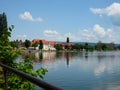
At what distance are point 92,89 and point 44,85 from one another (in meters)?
35.5

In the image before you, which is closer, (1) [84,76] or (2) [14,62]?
(2) [14,62]

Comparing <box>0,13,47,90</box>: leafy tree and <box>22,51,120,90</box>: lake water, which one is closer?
<box>0,13,47,90</box>: leafy tree

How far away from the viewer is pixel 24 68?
1208cm

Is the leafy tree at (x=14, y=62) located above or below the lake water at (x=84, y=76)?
above

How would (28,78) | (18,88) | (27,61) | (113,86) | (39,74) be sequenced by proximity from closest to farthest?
(28,78)
(18,88)
(39,74)
(27,61)
(113,86)

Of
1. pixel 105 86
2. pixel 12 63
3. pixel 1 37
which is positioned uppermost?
pixel 1 37

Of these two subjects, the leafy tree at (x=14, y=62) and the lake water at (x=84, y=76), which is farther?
the lake water at (x=84, y=76)

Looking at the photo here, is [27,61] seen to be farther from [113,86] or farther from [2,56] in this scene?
[113,86]

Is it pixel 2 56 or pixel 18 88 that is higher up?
pixel 2 56

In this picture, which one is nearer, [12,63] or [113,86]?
[12,63]

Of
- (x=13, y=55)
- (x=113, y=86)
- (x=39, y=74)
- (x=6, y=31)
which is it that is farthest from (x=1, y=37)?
(x=113, y=86)

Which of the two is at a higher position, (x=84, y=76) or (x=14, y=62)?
(x=14, y=62)

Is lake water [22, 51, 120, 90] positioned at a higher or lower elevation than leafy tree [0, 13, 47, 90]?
lower

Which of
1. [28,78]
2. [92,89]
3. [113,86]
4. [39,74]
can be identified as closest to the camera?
[28,78]
